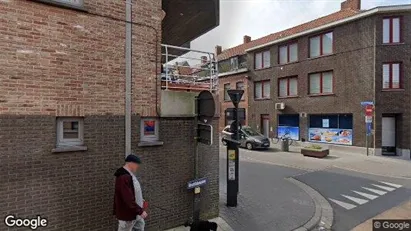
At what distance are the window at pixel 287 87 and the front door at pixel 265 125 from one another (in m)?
2.63

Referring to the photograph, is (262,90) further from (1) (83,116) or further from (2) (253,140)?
(1) (83,116)

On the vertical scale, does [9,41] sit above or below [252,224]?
above

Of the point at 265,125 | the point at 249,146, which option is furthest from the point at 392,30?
the point at 265,125

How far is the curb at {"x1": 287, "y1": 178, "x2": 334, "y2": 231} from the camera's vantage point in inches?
263

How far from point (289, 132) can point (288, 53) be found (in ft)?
21.2

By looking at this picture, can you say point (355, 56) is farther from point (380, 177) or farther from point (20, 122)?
point (20, 122)

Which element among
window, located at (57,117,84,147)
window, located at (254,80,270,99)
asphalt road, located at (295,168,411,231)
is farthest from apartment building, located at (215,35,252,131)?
window, located at (57,117,84,147)

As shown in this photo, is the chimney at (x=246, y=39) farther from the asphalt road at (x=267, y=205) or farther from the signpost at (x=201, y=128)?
the signpost at (x=201, y=128)

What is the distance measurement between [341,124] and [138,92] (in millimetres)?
17695

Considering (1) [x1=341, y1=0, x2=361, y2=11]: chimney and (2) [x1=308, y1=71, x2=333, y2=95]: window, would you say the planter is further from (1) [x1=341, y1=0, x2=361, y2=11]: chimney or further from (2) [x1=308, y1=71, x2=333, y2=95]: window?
(1) [x1=341, y1=0, x2=361, y2=11]: chimney

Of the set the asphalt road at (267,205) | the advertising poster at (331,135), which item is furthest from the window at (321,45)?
the asphalt road at (267,205)

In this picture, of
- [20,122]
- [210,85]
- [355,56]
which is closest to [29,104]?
[20,122]

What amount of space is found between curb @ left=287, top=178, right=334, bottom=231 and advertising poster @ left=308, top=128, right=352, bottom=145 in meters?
11.2

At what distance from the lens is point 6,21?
4.31m
